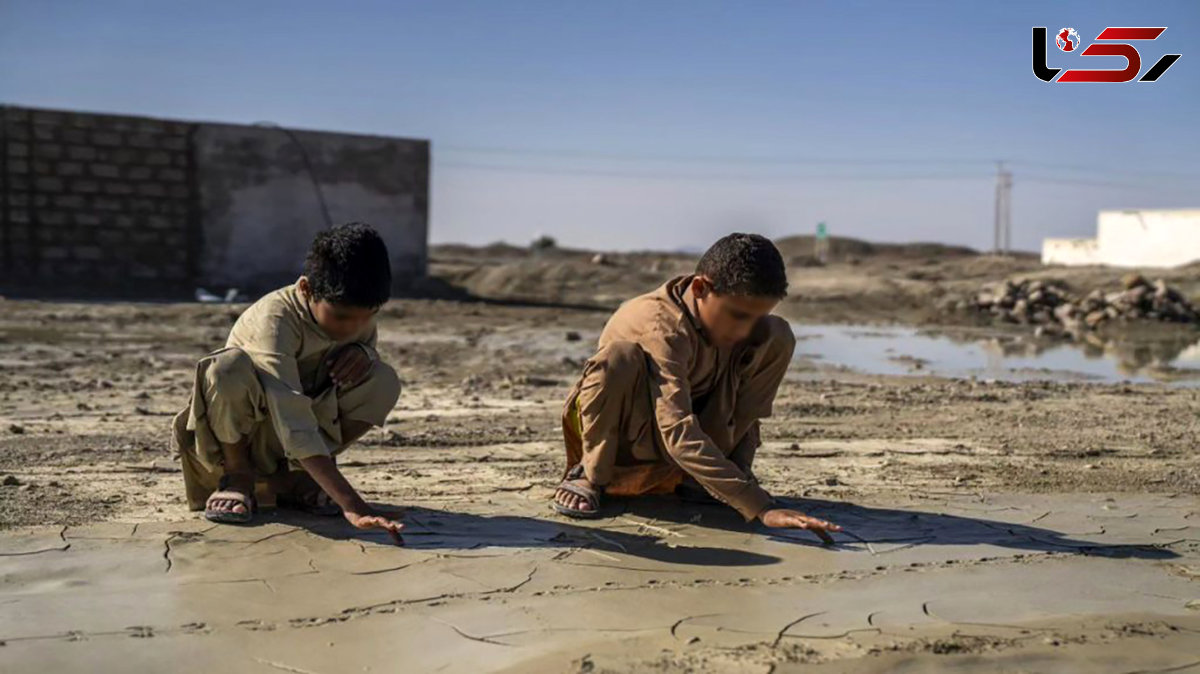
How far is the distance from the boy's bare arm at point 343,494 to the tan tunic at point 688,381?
854mm

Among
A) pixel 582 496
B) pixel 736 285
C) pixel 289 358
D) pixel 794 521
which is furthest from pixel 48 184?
pixel 794 521

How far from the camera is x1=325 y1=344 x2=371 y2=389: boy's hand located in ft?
13.2

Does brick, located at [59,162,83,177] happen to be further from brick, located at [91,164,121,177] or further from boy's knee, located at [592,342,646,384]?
boy's knee, located at [592,342,646,384]

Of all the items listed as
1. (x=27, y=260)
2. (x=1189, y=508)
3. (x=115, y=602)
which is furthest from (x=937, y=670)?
(x=27, y=260)

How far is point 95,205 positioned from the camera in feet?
53.9

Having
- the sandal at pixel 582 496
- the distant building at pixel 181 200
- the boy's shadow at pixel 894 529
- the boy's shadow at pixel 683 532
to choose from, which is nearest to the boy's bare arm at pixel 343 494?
the boy's shadow at pixel 683 532

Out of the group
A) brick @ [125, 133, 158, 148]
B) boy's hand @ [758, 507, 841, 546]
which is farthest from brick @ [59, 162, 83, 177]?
boy's hand @ [758, 507, 841, 546]

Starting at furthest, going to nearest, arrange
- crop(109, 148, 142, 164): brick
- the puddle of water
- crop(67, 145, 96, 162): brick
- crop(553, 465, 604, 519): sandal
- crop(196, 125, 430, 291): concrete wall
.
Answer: crop(196, 125, 430, 291): concrete wall → crop(109, 148, 142, 164): brick → crop(67, 145, 96, 162): brick → the puddle of water → crop(553, 465, 604, 519): sandal

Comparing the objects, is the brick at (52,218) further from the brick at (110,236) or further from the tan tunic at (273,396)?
the tan tunic at (273,396)

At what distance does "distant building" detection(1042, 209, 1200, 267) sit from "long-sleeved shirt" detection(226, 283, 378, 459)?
35.6 metres

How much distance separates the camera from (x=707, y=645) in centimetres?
302

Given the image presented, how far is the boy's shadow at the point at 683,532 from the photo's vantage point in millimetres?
3908

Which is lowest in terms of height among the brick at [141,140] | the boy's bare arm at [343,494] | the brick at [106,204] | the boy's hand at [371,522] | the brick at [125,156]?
the boy's hand at [371,522]

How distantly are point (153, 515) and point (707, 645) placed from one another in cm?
208
